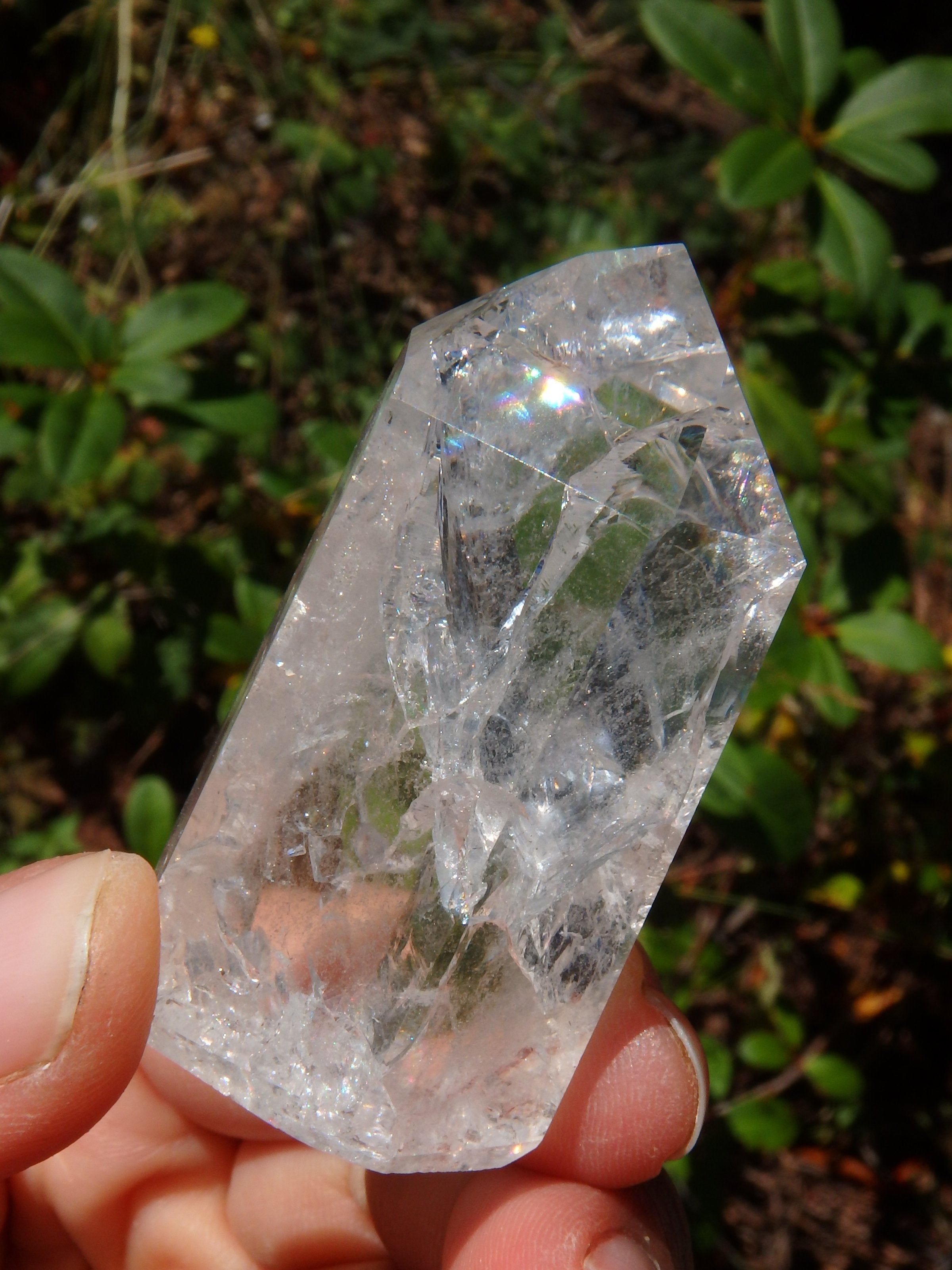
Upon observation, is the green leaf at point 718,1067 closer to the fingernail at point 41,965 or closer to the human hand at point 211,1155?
the human hand at point 211,1155

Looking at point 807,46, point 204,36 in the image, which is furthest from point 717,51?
point 204,36

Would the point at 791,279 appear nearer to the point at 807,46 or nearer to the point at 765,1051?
the point at 807,46

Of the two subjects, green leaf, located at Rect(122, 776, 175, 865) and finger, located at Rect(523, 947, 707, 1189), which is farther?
green leaf, located at Rect(122, 776, 175, 865)

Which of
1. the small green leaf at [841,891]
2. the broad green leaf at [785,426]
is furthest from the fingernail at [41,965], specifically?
the small green leaf at [841,891]

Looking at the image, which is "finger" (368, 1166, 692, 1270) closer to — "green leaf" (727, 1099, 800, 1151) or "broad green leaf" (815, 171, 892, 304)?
"green leaf" (727, 1099, 800, 1151)

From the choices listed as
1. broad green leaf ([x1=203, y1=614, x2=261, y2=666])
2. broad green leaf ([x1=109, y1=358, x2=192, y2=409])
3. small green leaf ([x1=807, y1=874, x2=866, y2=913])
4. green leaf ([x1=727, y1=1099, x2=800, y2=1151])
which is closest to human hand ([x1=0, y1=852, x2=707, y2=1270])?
broad green leaf ([x1=203, y1=614, x2=261, y2=666])

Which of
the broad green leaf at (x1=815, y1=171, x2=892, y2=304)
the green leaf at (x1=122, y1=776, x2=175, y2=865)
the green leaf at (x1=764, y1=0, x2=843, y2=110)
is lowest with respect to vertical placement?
the green leaf at (x1=122, y1=776, x2=175, y2=865)

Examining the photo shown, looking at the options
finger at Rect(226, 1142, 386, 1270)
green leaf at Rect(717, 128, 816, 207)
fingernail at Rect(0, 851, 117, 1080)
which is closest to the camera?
fingernail at Rect(0, 851, 117, 1080)
